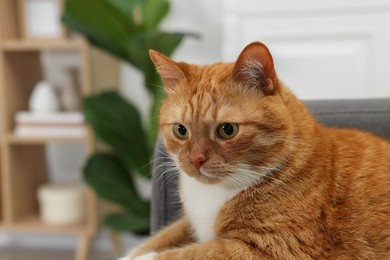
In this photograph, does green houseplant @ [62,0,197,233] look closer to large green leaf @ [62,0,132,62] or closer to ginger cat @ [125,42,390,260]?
large green leaf @ [62,0,132,62]

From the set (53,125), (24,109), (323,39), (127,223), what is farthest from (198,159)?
(24,109)

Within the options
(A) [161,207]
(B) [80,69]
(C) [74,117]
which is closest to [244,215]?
(A) [161,207]

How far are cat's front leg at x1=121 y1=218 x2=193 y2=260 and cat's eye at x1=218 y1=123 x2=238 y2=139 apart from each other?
0.78 feet

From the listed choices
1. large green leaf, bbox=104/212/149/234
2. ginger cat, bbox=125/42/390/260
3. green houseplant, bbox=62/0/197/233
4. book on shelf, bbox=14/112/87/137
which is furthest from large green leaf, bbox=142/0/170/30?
ginger cat, bbox=125/42/390/260

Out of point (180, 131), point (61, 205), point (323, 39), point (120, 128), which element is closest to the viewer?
point (180, 131)

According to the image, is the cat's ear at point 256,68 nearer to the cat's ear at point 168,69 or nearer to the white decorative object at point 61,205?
the cat's ear at point 168,69

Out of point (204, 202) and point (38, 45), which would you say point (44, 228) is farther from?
point (204, 202)

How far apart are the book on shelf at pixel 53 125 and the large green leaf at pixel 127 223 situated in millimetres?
483

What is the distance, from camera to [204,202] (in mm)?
965

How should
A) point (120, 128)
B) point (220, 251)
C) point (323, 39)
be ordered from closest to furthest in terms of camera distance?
point (220, 251) < point (323, 39) < point (120, 128)

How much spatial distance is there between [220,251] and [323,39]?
4.81 ft

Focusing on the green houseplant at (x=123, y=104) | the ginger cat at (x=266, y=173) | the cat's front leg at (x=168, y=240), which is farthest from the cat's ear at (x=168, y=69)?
the green houseplant at (x=123, y=104)

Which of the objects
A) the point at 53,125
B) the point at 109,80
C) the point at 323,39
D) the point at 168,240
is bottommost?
the point at 168,240

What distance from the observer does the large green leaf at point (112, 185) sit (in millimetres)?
2301
